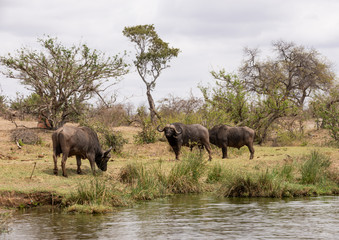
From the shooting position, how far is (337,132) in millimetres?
26359

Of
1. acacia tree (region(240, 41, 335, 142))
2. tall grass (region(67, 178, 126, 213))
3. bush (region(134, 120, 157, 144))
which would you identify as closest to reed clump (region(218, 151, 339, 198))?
tall grass (region(67, 178, 126, 213))

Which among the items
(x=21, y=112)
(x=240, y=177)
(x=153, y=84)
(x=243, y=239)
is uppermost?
(x=153, y=84)

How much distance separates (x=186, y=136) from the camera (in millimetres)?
18906

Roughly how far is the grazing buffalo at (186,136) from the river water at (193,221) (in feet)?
21.1

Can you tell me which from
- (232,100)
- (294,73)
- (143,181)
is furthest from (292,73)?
(143,181)

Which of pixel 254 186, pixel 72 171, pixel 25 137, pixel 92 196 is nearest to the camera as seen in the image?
pixel 92 196

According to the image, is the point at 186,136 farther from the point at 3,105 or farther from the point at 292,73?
the point at 292,73

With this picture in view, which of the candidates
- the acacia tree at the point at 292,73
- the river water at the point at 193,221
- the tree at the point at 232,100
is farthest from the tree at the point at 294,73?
the river water at the point at 193,221

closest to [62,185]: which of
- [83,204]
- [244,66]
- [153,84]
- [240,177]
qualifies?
[83,204]

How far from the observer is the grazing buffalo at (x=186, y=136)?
18.5 m

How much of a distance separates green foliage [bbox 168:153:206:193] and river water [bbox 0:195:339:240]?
114 centimetres

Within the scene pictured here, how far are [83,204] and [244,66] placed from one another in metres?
36.4

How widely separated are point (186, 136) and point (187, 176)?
5.56m

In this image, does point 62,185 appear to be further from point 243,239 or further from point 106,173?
point 243,239
